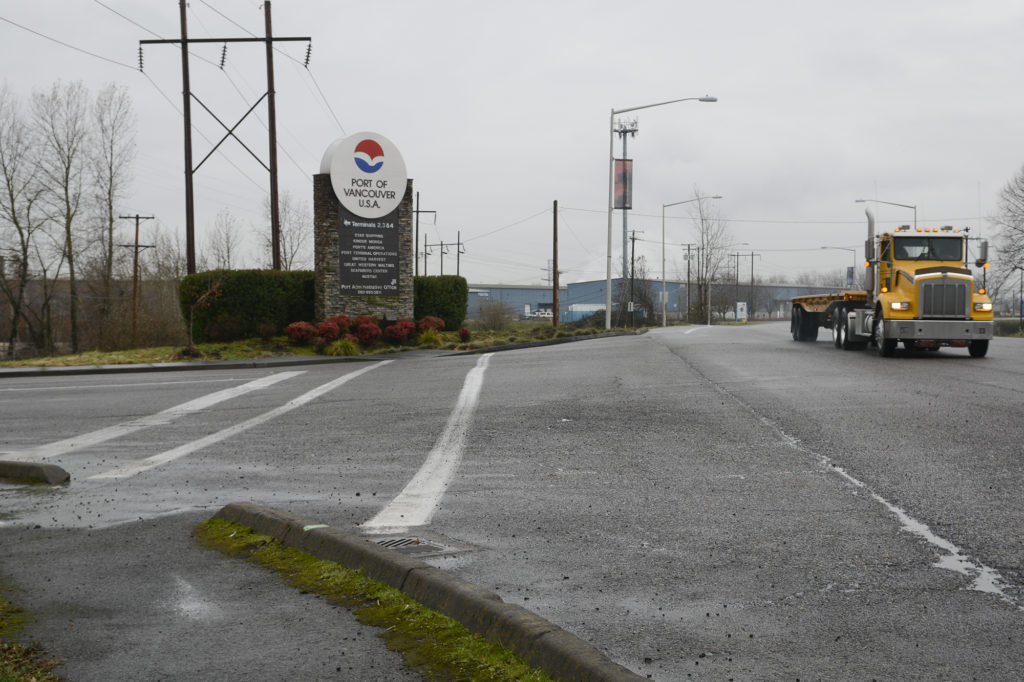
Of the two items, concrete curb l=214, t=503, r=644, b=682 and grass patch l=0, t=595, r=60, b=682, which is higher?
concrete curb l=214, t=503, r=644, b=682

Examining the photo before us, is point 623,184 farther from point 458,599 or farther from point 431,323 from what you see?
point 458,599

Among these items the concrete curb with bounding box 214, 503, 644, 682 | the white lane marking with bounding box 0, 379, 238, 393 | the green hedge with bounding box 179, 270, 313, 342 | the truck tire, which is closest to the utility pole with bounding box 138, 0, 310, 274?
the green hedge with bounding box 179, 270, 313, 342

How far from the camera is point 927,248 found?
2155cm

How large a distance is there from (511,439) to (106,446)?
4694 millimetres

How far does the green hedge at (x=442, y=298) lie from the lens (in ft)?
106

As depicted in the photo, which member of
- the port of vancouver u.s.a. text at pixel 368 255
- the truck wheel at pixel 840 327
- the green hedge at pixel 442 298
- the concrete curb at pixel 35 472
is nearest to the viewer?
the concrete curb at pixel 35 472

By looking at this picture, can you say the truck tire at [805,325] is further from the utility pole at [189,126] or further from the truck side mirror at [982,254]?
the utility pole at [189,126]

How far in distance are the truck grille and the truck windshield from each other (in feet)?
3.45

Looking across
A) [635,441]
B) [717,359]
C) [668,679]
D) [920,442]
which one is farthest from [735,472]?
[717,359]

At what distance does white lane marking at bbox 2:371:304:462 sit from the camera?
9945 mm

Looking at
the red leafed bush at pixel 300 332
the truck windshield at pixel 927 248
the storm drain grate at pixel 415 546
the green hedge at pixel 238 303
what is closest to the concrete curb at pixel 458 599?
the storm drain grate at pixel 415 546

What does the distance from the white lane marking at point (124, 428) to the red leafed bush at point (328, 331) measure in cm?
849

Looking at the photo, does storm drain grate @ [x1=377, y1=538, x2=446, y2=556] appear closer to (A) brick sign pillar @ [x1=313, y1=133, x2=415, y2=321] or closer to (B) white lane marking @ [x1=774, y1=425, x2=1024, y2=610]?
(B) white lane marking @ [x1=774, y1=425, x2=1024, y2=610]

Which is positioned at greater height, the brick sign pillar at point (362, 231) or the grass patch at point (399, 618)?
the brick sign pillar at point (362, 231)
